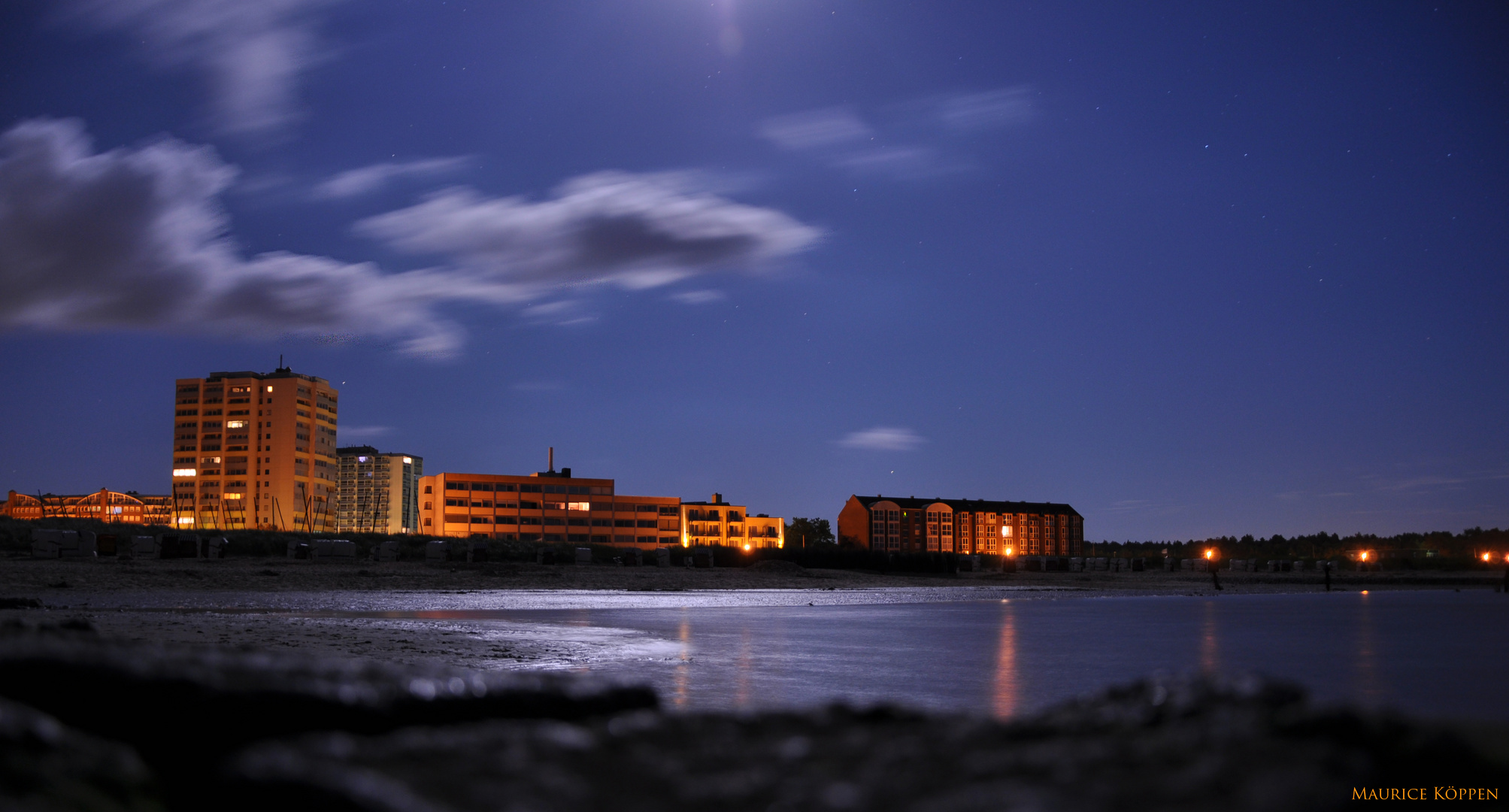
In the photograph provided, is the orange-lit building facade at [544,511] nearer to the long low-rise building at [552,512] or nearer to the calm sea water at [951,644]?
the long low-rise building at [552,512]

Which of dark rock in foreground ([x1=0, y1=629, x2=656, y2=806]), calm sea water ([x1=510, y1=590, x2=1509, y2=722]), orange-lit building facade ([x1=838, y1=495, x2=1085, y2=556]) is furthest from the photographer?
orange-lit building facade ([x1=838, y1=495, x2=1085, y2=556])

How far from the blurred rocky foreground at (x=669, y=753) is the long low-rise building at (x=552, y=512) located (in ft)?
566

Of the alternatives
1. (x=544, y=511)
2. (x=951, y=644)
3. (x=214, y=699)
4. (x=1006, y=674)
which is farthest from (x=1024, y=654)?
(x=544, y=511)

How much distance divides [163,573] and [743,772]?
40.4m

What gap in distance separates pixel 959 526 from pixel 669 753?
483 ft

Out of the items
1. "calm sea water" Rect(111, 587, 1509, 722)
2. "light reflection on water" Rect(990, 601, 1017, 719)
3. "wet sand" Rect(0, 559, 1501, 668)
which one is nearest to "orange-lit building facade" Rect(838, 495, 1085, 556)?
"wet sand" Rect(0, 559, 1501, 668)

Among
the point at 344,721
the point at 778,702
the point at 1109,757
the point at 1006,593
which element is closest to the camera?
the point at 1109,757

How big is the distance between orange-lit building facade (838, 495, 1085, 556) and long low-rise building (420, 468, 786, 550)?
36.2 metres

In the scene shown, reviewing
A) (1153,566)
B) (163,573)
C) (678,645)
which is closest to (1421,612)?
(678,645)

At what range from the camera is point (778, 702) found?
8273 millimetres

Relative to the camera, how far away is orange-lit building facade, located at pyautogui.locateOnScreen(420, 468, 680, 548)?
174250 mm

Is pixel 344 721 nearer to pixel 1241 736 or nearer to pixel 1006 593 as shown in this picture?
pixel 1241 736

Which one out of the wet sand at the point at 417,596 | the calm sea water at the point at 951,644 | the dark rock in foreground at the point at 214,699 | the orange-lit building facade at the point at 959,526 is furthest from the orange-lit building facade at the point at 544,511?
the dark rock in foreground at the point at 214,699

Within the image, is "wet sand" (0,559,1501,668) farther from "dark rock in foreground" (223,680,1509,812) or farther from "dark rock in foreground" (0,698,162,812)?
"dark rock in foreground" (223,680,1509,812)
